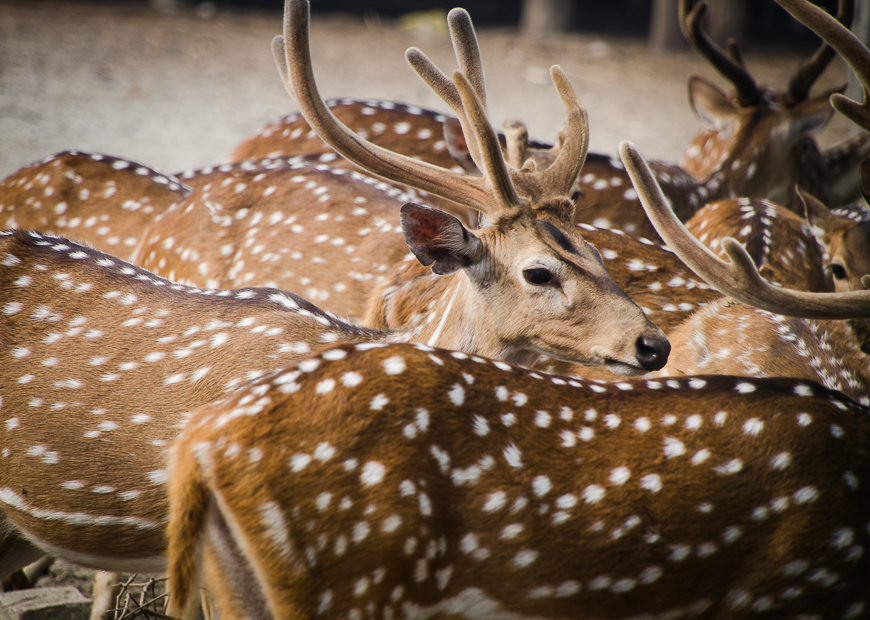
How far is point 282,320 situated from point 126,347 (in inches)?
16.1

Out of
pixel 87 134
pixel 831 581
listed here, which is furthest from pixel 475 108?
pixel 87 134

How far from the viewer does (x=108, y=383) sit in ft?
6.86

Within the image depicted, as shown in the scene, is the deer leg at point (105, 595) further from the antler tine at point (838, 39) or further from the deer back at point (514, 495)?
the antler tine at point (838, 39)

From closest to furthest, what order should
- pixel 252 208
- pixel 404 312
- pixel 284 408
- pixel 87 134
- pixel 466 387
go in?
pixel 284 408 → pixel 466 387 → pixel 404 312 → pixel 252 208 → pixel 87 134

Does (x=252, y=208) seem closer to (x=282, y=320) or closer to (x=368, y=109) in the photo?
(x=368, y=109)

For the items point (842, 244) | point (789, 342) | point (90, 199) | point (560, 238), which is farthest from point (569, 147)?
point (90, 199)

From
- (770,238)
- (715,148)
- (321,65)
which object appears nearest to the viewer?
(770,238)

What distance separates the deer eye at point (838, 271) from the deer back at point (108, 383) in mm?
1694

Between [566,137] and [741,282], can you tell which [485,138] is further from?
[741,282]

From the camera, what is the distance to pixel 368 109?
4.19m

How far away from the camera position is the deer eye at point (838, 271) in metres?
2.84

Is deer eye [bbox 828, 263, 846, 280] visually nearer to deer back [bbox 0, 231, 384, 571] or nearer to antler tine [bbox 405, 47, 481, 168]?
antler tine [bbox 405, 47, 481, 168]

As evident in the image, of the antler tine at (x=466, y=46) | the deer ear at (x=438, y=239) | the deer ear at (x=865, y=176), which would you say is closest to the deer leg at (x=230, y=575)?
the deer ear at (x=438, y=239)

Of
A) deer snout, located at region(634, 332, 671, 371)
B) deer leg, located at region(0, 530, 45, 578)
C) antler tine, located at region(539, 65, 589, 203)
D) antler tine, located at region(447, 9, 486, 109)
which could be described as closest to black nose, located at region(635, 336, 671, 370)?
deer snout, located at region(634, 332, 671, 371)
